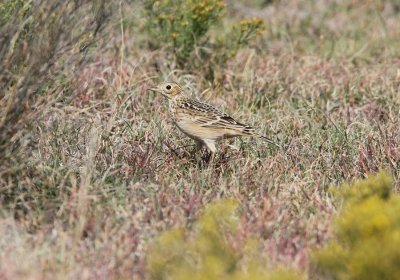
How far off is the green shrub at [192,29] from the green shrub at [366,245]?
15.2 ft

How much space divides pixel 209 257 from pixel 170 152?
9.18 ft

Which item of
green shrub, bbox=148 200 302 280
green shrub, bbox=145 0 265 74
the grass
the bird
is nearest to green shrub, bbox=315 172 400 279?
green shrub, bbox=148 200 302 280

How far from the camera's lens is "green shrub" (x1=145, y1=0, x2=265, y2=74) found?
9.04 metres

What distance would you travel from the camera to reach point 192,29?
9.15 meters

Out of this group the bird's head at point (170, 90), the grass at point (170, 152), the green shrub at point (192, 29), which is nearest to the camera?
the grass at point (170, 152)

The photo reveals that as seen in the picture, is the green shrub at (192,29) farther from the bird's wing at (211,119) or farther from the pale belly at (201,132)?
the pale belly at (201,132)

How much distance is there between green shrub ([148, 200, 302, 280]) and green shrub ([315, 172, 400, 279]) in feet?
0.67

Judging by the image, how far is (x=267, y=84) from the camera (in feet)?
28.8

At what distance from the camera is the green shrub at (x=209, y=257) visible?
4.16 metres

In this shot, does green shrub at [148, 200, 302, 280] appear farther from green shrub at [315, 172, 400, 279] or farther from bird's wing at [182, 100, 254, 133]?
bird's wing at [182, 100, 254, 133]

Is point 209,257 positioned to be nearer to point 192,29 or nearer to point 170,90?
point 170,90

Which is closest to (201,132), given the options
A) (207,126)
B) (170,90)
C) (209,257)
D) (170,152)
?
(207,126)

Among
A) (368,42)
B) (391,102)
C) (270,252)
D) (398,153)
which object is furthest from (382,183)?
(368,42)

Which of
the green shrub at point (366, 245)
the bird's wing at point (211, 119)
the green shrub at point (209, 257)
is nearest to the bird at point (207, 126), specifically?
the bird's wing at point (211, 119)
